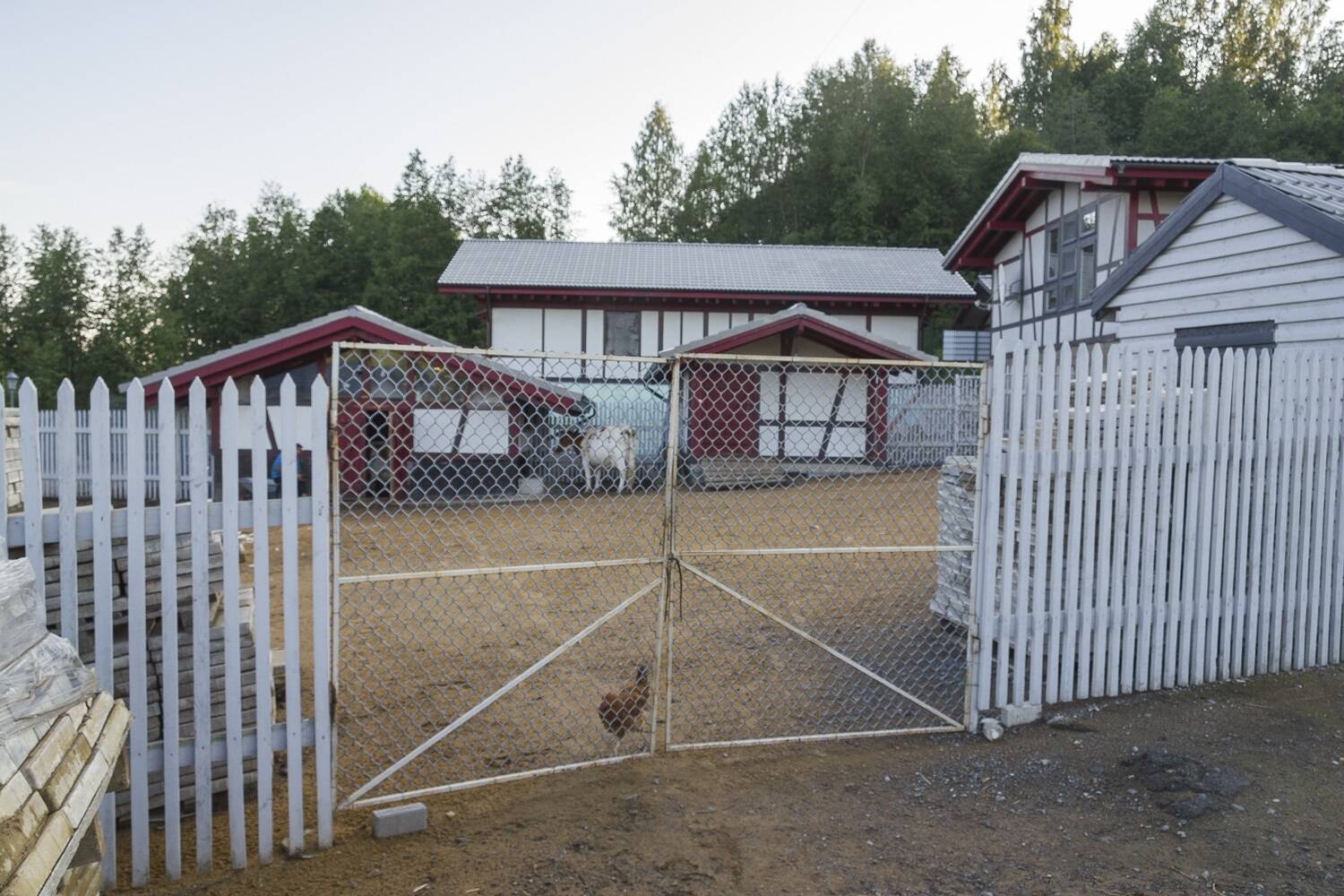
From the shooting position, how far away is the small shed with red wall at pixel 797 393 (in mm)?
19172

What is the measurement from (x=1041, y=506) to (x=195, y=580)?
4.10m

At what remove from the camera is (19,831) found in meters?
2.02

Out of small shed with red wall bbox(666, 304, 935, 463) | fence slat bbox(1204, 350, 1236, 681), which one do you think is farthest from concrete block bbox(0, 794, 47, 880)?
small shed with red wall bbox(666, 304, 935, 463)

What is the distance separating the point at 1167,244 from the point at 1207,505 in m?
4.52

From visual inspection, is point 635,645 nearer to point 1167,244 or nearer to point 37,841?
point 37,841

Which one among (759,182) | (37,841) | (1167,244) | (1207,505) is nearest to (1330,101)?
(759,182)

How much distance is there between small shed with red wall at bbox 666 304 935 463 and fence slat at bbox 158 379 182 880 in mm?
15049

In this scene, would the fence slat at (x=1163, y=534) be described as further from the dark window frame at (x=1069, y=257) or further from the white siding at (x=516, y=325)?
the white siding at (x=516, y=325)

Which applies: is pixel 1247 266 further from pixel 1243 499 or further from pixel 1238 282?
pixel 1243 499

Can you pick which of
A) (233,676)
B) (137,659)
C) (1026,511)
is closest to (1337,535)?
(1026,511)

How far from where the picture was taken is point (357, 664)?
6508 millimetres

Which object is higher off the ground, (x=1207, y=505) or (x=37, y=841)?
(x=1207, y=505)

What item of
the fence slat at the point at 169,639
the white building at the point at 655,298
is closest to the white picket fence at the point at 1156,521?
the fence slat at the point at 169,639

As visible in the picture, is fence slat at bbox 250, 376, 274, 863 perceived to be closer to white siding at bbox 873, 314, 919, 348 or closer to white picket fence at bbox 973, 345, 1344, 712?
white picket fence at bbox 973, 345, 1344, 712
